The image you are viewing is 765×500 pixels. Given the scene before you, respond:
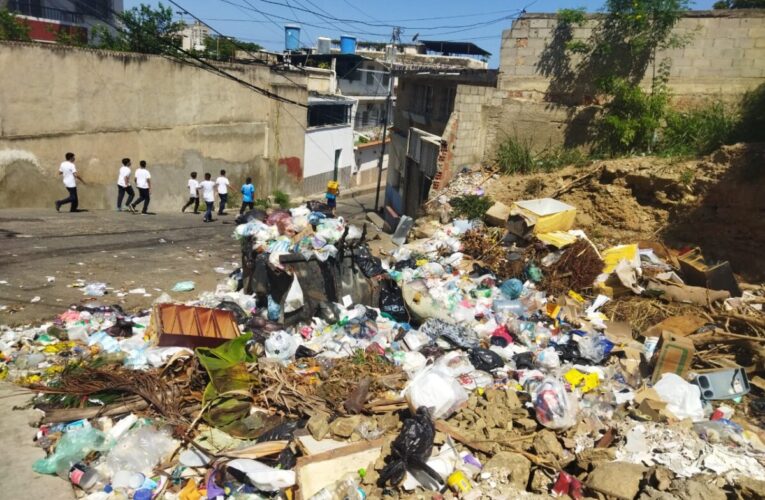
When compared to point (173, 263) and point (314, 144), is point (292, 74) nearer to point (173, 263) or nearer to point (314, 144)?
point (314, 144)

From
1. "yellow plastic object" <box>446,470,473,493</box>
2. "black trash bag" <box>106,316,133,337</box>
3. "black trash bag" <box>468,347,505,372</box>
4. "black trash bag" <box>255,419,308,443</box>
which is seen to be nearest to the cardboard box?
"black trash bag" <box>468,347,505,372</box>

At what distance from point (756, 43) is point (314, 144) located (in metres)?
15.8

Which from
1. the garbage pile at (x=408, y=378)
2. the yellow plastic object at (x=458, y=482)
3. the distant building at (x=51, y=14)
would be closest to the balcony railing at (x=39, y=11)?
the distant building at (x=51, y=14)

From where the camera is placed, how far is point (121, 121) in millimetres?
13234

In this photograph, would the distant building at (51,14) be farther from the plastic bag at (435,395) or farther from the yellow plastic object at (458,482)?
the yellow plastic object at (458,482)

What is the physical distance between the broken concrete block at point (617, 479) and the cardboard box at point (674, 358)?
1.55 meters

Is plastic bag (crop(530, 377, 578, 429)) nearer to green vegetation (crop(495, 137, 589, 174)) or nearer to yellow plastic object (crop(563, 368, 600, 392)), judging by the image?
yellow plastic object (crop(563, 368, 600, 392))

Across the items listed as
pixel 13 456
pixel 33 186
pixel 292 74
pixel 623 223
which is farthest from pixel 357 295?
pixel 292 74

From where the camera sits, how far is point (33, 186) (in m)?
11.7

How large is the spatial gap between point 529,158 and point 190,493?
8.25 metres

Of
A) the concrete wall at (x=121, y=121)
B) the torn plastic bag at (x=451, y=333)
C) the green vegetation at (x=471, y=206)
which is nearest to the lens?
the torn plastic bag at (x=451, y=333)

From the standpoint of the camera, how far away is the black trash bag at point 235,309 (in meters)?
6.11

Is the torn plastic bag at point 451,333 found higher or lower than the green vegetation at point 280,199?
higher

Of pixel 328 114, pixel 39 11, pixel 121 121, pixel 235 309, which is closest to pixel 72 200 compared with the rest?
pixel 121 121
